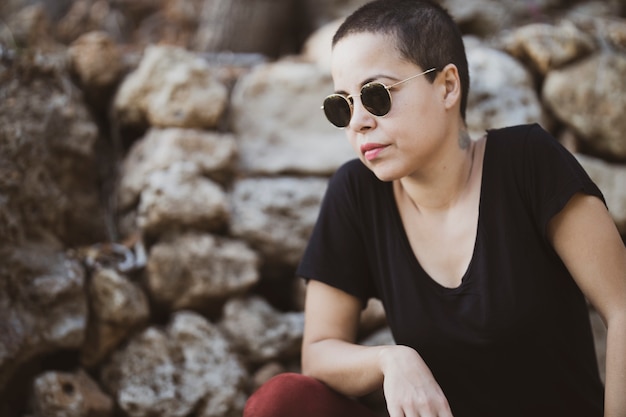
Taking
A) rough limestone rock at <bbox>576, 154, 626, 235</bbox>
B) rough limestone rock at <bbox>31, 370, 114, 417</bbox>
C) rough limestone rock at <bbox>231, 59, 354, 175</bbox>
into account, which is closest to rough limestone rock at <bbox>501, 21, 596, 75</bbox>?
rough limestone rock at <bbox>576, 154, 626, 235</bbox>

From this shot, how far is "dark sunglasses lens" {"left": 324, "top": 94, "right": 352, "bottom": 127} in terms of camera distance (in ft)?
5.97

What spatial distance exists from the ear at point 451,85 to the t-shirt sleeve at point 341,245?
0.41 meters

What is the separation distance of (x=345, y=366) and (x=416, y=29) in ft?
3.27

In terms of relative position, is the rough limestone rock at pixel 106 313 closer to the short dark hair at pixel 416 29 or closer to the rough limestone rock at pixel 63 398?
the rough limestone rock at pixel 63 398

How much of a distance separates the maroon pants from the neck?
2.11 feet

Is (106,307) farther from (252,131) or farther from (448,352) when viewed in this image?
(448,352)

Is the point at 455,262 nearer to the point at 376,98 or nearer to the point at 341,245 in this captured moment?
the point at 341,245

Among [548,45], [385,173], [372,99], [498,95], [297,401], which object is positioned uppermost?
[548,45]

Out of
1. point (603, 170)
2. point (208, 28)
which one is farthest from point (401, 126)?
point (208, 28)

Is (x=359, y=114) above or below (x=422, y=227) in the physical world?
above

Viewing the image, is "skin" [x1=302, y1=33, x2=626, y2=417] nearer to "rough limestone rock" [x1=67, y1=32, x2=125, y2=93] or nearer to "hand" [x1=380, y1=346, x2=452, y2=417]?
"hand" [x1=380, y1=346, x2=452, y2=417]

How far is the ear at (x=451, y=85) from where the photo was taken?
183cm

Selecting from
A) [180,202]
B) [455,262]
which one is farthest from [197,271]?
[455,262]

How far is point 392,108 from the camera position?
1.75 metres
